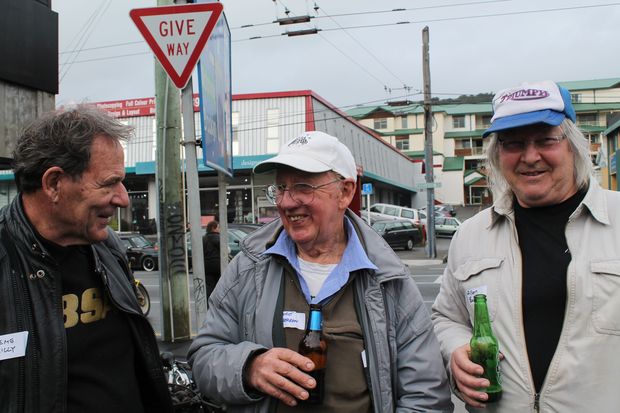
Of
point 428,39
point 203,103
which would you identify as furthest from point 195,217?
point 428,39

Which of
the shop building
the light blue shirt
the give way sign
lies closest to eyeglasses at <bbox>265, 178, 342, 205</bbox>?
the light blue shirt

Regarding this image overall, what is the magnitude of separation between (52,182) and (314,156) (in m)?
1.01

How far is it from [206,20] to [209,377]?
101 inches

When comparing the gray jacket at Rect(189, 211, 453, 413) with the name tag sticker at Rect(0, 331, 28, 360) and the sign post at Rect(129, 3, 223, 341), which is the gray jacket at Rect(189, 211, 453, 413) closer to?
the name tag sticker at Rect(0, 331, 28, 360)

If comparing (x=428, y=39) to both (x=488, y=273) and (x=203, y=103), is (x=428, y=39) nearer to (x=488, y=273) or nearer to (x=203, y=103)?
(x=203, y=103)

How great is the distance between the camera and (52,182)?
1.97 meters

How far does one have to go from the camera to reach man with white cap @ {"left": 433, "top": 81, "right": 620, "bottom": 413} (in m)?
1.93

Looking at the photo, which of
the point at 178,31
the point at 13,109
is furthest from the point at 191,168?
the point at 13,109

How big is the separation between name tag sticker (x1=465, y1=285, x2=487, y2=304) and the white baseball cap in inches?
27.4

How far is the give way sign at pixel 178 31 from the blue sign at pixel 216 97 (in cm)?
49

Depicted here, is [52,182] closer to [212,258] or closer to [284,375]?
[284,375]

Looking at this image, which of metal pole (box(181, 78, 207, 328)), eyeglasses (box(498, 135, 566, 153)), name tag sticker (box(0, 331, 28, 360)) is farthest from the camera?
metal pole (box(181, 78, 207, 328))

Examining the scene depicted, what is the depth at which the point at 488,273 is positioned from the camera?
7.18ft

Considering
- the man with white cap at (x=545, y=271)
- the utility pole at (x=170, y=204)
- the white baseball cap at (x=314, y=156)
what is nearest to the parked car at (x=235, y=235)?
the utility pole at (x=170, y=204)
